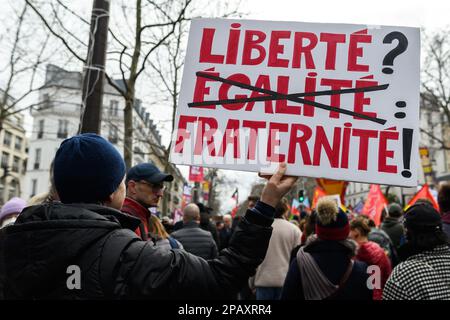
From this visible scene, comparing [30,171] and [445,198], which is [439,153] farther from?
[445,198]

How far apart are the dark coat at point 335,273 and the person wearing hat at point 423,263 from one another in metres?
0.75

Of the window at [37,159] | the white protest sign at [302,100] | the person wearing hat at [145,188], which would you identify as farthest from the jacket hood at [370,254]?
the window at [37,159]

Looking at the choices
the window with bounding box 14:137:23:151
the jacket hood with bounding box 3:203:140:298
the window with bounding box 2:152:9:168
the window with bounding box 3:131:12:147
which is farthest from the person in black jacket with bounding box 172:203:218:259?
the window with bounding box 14:137:23:151

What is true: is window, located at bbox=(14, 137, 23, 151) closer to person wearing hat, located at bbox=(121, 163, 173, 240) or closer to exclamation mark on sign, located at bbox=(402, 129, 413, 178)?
person wearing hat, located at bbox=(121, 163, 173, 240)

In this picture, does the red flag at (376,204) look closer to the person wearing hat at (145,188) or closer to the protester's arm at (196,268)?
the person wearing hat at (145,188)

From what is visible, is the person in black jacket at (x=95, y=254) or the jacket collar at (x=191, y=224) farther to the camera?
the jacket collar at (x=191, y=224)

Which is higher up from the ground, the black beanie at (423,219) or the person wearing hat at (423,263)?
the black beanie at (423,219)

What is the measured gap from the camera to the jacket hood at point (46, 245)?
138 cm

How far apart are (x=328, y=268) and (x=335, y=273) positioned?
0.20ft

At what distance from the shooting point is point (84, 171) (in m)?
1.57

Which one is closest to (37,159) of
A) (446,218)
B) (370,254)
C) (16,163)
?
(16,163)

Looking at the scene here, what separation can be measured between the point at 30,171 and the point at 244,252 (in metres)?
→ 58.6
